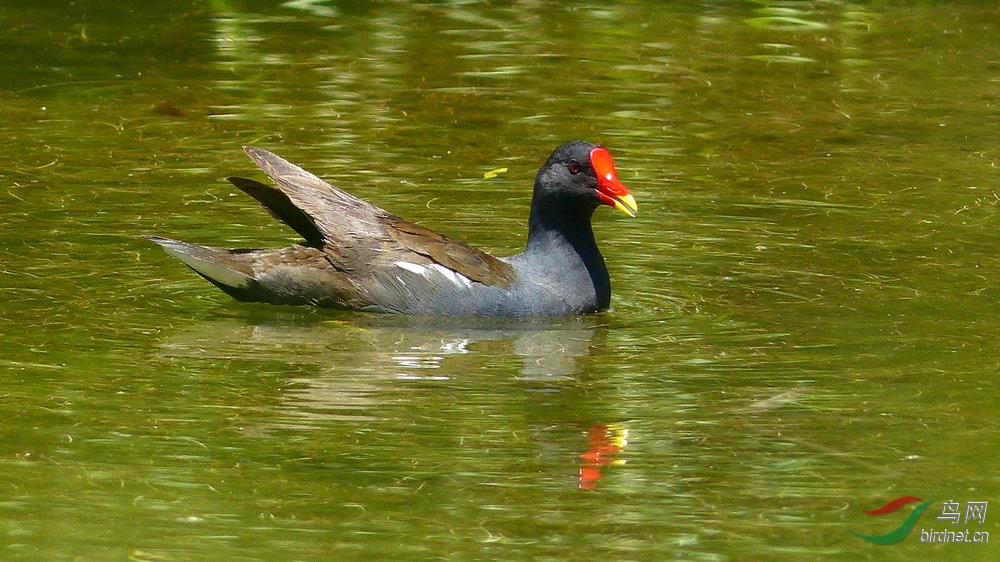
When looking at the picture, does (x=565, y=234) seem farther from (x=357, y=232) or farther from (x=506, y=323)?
(x=357, y=232)

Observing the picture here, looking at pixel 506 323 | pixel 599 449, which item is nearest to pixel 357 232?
pixel 506 323

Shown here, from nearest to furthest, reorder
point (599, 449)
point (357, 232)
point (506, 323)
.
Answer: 1. point (599, 449)
2. point (506, 323)
3. point (357, 232)

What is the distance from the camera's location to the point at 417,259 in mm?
7348

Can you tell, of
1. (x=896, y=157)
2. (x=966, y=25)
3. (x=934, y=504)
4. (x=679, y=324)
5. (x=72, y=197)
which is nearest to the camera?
(x=934, y=504)

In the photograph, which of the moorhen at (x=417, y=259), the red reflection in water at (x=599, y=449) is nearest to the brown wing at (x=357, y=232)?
the moorhen at (x=417, y=259)

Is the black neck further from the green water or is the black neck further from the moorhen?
the green water

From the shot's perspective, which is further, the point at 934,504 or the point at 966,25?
the point at 966,25

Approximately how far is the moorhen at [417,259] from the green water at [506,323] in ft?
0.39

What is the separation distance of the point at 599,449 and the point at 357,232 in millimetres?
2218

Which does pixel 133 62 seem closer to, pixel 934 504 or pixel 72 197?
pixel 72 197

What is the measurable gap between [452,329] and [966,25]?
753cm

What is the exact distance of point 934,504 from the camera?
5191 millimetres

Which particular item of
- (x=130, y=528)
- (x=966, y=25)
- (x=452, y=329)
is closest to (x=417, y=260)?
(x=452, y=329)

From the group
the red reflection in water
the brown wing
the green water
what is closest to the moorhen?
the brown wing
